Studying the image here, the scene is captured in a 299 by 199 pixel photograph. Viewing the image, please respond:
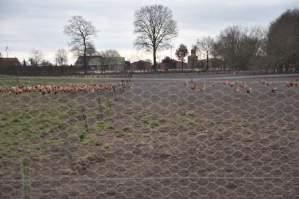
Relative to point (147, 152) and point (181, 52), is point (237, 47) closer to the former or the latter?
point (181, 52)

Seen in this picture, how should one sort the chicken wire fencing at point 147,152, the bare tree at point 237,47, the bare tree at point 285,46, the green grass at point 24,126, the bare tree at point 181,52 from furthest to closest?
the bare tree at point 181,52, the bare tree at point 237,47, the bare tree at point 285,46, the green grass at point 24,126, the chicken wire fencing at point 147,152

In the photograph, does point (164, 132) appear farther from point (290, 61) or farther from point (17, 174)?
point (290, 61)

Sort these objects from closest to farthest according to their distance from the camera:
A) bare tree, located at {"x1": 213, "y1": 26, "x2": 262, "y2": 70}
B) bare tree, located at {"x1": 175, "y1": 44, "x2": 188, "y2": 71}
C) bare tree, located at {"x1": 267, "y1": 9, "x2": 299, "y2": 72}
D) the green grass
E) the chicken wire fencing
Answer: the chicken wire fencing → the green grass → bare tree, located at {"x1": 267, "y1": 9, "x2": 299, "y2": 72} → bare tree, located at {"x1": 213, "y1": 26, "x2": 262, "y2": 70} → bare tree, located at {"x1": 175, "y1": 44, "x2": 188, "y2": 71}

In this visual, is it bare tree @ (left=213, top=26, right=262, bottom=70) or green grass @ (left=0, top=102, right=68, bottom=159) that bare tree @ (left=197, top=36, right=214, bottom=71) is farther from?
green grass @ (left=0, top=102, right=68, bottom=159)

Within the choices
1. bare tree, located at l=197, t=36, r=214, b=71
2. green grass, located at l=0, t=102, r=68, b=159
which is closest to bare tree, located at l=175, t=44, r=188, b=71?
bare tree, located at l=197, t=36, r=214, b=71

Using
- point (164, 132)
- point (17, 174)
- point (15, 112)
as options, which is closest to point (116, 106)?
point (15, 112)

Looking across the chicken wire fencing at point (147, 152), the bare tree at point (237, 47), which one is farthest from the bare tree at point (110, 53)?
the chicken wire fencing at point (147, 152)

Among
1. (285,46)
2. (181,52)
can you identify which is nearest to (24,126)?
(285,46)

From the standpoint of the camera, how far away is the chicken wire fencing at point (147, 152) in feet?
12.4

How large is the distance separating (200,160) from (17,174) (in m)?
2.34

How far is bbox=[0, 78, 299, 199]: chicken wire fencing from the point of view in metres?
3.79

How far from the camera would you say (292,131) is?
22.2ft

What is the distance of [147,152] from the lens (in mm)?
5344

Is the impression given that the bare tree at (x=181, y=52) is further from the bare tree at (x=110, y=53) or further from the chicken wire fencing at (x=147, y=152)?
the chicken wire fencing at (x=147, y=152)
